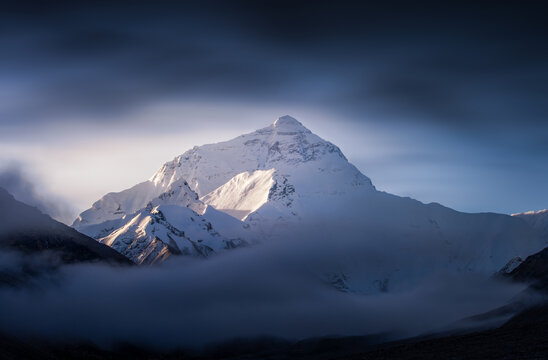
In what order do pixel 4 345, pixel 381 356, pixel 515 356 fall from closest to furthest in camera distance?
pixel 515 356
pixel 381 356
pixel 4 345

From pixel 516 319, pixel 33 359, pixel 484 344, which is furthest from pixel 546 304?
pixel 33 359

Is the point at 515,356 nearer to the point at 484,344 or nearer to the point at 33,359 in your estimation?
the point at 484,344

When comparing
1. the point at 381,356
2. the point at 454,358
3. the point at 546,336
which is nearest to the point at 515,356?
the point at 454,358

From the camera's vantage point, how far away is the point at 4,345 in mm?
194625

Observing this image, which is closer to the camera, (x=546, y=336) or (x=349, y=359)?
(x=546, y=336)

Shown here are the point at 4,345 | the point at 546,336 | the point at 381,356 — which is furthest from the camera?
the point at 4,345

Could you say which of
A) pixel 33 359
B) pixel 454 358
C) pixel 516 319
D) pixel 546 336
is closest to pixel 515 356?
pixel 454 358

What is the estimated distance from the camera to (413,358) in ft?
459

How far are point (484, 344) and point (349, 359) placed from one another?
30.6 metres

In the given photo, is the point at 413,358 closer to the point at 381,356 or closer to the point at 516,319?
the point at 381,356

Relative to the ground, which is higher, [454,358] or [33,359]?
[33,359]

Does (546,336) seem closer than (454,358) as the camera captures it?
No

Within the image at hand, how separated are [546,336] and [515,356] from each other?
20050 mm

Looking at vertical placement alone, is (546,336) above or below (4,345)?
below
